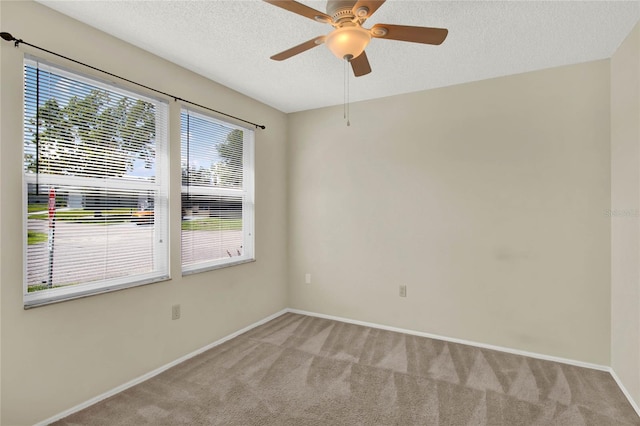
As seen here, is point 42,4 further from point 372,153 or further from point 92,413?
point 372,153

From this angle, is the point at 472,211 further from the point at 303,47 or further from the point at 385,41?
the point at 303,47

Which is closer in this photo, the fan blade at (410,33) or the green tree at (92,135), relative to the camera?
the fan blade at (410,33)

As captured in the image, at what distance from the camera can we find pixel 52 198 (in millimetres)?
1978

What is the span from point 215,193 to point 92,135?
1.19m

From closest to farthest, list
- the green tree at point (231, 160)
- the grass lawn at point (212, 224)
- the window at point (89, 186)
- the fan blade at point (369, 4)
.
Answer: the fan blade at point (369, 4) → the window at point (89, 186) → the grass lawn at point (212, 224) → the green tree at point (231, 160)

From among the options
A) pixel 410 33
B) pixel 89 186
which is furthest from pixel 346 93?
pixel 89 186

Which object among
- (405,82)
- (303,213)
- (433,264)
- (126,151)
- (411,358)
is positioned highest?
(405,82)

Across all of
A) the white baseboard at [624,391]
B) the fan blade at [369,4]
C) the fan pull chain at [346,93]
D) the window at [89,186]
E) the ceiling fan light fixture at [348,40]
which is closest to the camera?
the fan blade at [369,4]

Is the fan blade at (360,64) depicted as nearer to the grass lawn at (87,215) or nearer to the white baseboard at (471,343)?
the grass lawn at (87,215)

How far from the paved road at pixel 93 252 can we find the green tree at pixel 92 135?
398 mm

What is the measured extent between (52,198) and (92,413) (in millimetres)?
1447

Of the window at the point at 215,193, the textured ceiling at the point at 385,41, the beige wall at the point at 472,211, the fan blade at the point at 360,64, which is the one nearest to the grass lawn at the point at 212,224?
the window at the point at 215,193

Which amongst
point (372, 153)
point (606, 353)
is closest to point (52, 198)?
point (372, 153)

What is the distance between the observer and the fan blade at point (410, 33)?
159 centimetres
